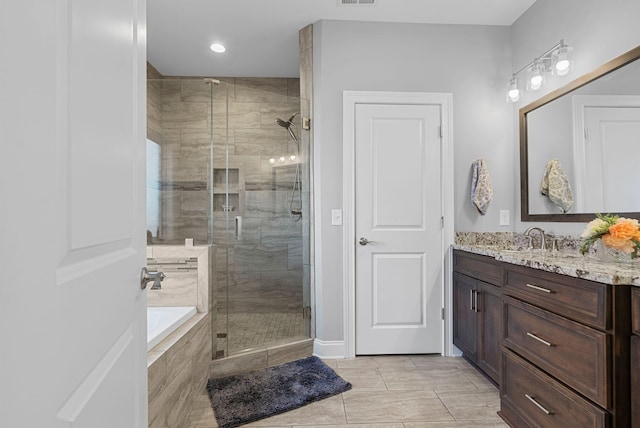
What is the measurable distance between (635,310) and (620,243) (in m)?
0.50

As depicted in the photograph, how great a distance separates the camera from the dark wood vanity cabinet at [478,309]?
2224 mm

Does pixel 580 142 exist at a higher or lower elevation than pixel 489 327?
higher

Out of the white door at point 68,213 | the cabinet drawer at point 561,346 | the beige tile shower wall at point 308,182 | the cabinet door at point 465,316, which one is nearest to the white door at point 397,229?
the cabinet door at point 465,316

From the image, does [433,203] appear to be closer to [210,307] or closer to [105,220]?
[210,307]

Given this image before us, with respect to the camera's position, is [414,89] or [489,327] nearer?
[489,327]

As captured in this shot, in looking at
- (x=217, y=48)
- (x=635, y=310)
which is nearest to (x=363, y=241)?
(x=635, y=310)

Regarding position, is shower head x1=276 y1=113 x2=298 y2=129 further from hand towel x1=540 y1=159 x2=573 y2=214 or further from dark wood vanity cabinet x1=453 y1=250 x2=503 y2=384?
hand towel x1=540 y1=159 x2=573 y2=214

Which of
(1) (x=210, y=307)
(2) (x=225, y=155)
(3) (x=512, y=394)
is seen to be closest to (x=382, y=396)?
(3) (x=512, y=394)

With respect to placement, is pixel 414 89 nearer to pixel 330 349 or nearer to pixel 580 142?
pixel 580 142

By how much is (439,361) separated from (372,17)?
2.78 meters

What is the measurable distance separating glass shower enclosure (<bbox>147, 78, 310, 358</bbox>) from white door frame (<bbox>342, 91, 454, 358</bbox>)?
35cm

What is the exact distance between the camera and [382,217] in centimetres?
290

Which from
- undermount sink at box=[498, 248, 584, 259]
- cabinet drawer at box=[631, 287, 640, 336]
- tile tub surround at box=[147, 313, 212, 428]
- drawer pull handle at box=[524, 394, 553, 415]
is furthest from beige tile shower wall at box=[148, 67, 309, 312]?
cabinet drawer at box=[631, 287, 640, 336]

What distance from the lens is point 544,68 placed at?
2555 millimetres
